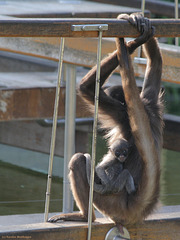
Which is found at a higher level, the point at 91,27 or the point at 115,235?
the point at 91,27

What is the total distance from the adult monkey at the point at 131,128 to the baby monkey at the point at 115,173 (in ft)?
0.15

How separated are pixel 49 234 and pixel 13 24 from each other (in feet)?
4.37

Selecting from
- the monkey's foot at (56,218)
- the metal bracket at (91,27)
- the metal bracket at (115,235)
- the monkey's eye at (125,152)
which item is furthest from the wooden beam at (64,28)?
the monkey's foot at (56,218)

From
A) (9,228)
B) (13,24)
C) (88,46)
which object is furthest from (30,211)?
(13,24)

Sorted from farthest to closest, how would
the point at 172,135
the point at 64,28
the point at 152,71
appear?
1. the point at 172,135
2. the point at 152,71
3. the point at 64,28

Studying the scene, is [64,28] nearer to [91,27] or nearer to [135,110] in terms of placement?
[91,27]

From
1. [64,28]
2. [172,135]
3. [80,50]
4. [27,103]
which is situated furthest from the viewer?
[172,135]

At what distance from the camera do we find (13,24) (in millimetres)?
3148

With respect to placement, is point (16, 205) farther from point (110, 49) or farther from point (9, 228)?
point (9, 228)

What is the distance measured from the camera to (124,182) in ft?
14.2

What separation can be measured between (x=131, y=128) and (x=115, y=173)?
590 millimetres

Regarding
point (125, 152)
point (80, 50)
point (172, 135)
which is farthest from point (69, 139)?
→ point (172, 135)

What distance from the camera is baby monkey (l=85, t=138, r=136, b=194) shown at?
14.1 ft

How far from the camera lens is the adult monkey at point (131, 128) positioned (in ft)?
12.5
